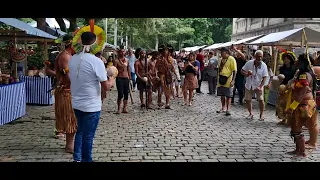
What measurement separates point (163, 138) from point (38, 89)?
487 cm

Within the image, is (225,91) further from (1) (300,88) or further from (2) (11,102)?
(2) (11,102)

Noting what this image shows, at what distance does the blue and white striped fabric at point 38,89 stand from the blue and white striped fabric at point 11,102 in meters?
1.70

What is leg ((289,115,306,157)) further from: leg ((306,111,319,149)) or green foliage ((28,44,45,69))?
green foliage ((28,44,45,69))

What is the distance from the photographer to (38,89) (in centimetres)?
1001

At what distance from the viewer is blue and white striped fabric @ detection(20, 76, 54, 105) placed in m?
9.87

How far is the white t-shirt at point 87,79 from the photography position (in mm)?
4367

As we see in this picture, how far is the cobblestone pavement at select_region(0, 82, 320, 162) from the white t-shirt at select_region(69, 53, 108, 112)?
1169 mm

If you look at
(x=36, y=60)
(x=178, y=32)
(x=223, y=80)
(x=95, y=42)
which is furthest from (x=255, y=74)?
(x=178, y=32)

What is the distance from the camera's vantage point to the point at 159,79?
33.2ft
